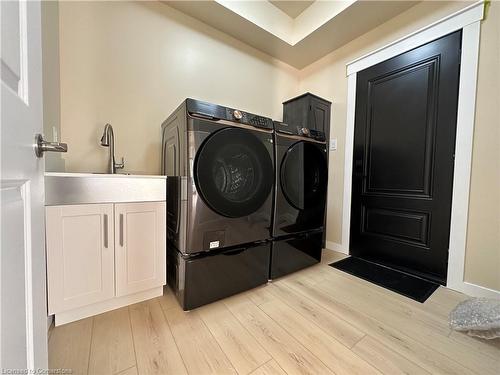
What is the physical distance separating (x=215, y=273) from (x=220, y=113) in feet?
3.18

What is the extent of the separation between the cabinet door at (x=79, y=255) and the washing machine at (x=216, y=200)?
1.20ft

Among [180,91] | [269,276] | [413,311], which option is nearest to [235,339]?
[269,276]

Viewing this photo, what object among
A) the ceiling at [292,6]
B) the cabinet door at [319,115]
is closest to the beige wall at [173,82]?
the cabinet door at [319,115]

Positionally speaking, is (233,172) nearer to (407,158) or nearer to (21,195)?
(21,195)

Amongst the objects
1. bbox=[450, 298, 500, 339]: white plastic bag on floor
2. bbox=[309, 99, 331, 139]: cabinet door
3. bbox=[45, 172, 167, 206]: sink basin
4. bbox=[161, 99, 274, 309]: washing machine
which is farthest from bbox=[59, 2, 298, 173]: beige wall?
bbox=[450, 298, 500, 339]: white plastic bag on floor

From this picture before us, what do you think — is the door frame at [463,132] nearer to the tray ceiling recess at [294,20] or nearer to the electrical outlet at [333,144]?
the tray ceiling recess at [294,20]

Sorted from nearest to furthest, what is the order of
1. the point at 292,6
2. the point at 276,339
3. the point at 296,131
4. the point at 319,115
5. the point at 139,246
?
1. the point at 276,339
2. the point at 139,246
3. the point at 296,131
4. the point at 292,6
5. the point at 319,115

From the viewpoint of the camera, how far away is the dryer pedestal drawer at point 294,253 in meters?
1.51

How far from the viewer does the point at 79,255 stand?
3.46 ft

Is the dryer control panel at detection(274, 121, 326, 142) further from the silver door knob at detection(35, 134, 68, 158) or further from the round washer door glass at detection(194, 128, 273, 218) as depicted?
the silver door knob at detection(35, 134, 68, 158)

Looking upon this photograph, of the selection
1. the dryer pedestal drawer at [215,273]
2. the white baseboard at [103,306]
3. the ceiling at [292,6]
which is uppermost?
the ceiling at [292,6]

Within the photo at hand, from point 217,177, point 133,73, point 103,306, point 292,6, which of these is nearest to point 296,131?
point 217,177

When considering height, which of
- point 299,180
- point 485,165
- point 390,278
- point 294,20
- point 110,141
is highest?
point 294,20

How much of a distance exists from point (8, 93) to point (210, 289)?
1.18 meters
